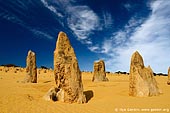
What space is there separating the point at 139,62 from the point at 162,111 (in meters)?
5.26

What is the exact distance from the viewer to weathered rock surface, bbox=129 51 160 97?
14.0m

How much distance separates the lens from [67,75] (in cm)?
1268

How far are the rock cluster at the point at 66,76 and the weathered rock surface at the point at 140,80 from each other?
3459 mm

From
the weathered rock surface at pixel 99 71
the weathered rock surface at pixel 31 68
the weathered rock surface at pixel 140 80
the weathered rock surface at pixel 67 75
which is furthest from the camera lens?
the weathered rock surface at pixel 99 71

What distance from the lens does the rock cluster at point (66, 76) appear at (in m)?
12.5

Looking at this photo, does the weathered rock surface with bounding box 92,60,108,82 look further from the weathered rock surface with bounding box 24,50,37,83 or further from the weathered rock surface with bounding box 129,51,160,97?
the weathered rock surface with bounding box 129,51,160,97

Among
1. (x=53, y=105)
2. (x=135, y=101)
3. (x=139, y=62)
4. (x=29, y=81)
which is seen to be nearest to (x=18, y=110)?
(x=53, y=105)

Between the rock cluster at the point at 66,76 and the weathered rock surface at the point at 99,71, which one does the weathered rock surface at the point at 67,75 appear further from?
the weathered rock surface at the point at 99,71

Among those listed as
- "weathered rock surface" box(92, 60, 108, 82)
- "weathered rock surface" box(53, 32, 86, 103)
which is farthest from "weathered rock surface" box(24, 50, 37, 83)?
"weathered rock surface" box(53, 32, 86, 103)

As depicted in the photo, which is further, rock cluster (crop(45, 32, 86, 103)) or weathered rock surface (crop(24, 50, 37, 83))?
weathered rock surface (crop(24, 50, 37, 83))

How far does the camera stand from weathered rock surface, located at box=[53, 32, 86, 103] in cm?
1245

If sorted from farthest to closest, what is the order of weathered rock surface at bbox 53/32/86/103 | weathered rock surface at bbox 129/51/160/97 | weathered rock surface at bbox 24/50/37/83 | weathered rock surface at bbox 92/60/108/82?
weathered rock surface at bbox 92/60/108/82 → weathered rock surface at bbox 24/50/37/83 → weathered rock surface at bbox 129/51/160/97 → weathered rock surface at bbox 53/32/86/103

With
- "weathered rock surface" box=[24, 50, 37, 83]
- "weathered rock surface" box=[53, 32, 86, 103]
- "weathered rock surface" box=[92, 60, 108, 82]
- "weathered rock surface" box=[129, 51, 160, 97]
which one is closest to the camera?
"weathered rock surface" box=[53, 32, 86, 103]

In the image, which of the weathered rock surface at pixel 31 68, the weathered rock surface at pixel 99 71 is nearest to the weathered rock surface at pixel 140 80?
the weathered rock surface at pixel 99 71
